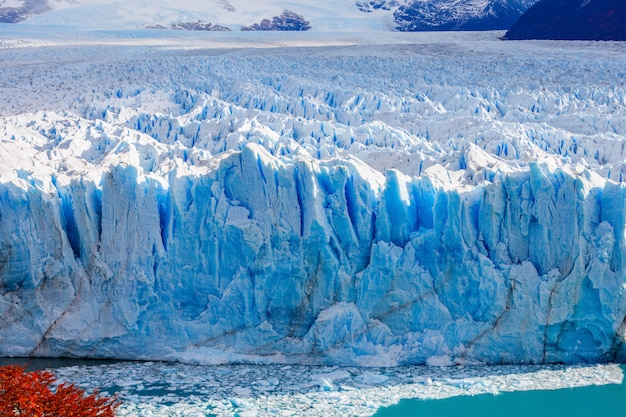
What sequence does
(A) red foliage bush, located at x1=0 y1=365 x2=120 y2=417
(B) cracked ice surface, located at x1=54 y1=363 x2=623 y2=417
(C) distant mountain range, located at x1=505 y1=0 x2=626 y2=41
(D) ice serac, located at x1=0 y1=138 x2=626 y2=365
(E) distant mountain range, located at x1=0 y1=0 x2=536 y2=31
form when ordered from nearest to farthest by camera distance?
(A) red foliage bush, located at x1=0 y1=365 x2=120 y2=417
(B) cracked ice surface, located at x1=54 y1=363 x2=623 y2=417
(D) ice serac, located at x1=0 y1=138 x2=626 y2=365
(C) distant mountain range, located at x1=505 y1=0 x2=626 y2=41
(E) distant mountain range, located at x1=0 y1=0 x2=536 y2=31

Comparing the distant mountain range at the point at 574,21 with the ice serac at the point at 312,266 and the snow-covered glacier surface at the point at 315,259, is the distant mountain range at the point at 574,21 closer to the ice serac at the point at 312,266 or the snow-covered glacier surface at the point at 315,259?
the snow-covered glacier surface at the point at 315,259

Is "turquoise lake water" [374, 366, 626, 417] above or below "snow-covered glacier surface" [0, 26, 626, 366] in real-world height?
below

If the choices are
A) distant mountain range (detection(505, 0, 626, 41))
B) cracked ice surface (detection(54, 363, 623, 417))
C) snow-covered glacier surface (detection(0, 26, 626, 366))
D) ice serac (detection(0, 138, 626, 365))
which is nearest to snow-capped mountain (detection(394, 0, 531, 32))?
distant mountain range (detection(505, 0, 626, 41))

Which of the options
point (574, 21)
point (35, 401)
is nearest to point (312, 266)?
point (35, 401)

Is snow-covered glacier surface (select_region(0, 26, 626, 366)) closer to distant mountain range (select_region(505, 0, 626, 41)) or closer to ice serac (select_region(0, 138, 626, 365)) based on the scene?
ice serac (select_region(0, 138, 626, 365))

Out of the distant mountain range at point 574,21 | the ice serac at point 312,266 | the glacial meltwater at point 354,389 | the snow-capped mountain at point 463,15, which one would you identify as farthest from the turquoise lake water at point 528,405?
the snow-capped mountain at point 463,15

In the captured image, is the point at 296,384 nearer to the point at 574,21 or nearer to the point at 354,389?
the point at 354,389
